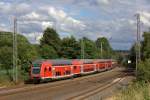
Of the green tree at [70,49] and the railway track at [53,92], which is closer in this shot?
the railway track at [53,92]

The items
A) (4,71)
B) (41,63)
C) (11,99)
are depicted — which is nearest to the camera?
(11,99)

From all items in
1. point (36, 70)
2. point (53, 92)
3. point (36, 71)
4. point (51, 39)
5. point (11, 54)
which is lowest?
point (53, 92)

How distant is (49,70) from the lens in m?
59.5

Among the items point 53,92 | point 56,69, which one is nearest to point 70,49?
point 56,69

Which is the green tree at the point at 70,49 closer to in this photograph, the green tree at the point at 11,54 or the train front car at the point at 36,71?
the green tree at the point at 11,54

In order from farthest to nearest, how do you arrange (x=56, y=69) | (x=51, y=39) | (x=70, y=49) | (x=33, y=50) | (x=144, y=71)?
(x=51, y=39)
(x=70, y=49)
(x=33, y=50)
(x=56, y=69)
(x=144, y=71)

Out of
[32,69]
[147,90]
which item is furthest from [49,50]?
[147,90]

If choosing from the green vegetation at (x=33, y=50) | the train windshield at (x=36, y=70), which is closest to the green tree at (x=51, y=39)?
the green vegetation at (x=33, y=50)

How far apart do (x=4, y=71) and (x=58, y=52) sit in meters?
57.3

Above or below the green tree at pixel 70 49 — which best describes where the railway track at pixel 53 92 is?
below

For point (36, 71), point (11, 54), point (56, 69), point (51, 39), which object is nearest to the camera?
point (36, 71)

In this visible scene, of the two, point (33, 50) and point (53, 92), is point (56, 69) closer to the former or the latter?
point (33, 50)

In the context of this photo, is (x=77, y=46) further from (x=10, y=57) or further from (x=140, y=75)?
(x=140, y=75)

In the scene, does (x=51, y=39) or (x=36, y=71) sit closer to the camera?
(x=36, y=71)
